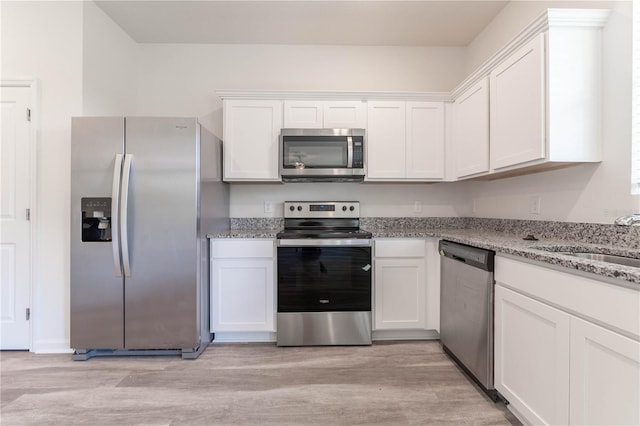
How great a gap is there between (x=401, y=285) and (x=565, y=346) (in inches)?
53.4

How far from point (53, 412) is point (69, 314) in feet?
2.92

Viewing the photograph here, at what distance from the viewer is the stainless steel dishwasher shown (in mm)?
1729

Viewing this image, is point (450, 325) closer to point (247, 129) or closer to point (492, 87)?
point (492, 87)

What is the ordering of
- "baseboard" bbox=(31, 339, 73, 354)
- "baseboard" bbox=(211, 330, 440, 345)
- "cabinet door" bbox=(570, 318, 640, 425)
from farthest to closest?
1. "baseboard" bbox=(211, 330, 440, 345)
2. "baseboard" bbox=(31, 339, 73, 354)
3. "cabinet door" bbox=(570, 318, 640, 425)

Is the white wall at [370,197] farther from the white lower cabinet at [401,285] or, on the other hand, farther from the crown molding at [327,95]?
the crown molding at [327,95]

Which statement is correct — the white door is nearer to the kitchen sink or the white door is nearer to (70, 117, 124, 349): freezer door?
(70, 117, 124, 349): freezer door

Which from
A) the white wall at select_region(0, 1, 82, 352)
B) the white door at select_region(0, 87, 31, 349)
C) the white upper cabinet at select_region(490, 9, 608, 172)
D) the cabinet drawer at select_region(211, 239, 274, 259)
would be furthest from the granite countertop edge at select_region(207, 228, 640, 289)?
the white door at select_region(0, 87, 31, 349)

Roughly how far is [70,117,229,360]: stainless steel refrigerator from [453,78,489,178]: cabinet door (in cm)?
221

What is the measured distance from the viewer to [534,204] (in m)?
2.14

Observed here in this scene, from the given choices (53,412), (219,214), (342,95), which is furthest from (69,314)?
(342,95)

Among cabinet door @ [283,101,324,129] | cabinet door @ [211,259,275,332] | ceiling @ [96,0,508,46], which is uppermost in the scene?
ceiling @ [96,0,508,46]

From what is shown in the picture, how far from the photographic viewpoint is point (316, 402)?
5.70 feet

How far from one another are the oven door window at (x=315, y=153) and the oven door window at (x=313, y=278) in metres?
0.79

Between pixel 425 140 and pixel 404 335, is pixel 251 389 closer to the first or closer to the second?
pixel 404 335
